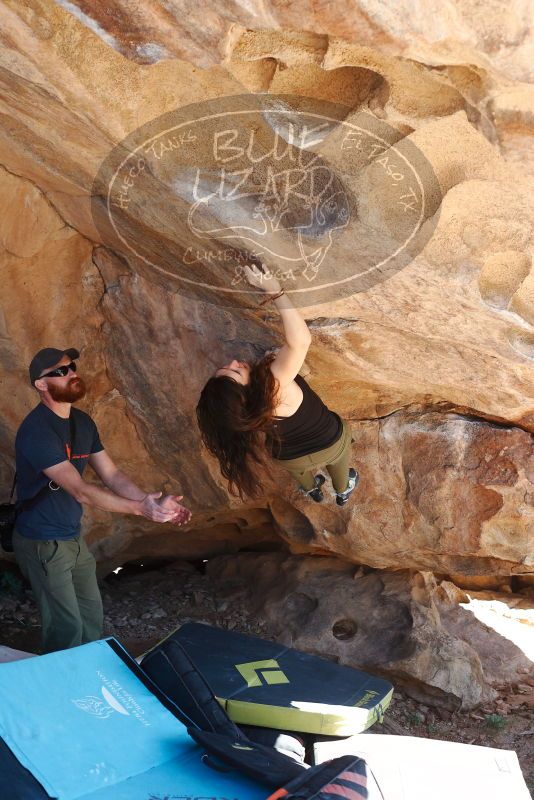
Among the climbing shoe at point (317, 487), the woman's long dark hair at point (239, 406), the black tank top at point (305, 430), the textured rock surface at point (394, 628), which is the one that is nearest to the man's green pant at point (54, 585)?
the woman's long dark hair at point (239, 406)

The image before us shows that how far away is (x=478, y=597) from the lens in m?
5.45

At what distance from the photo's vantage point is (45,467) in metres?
3.28

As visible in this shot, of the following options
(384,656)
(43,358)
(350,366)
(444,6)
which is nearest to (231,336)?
(350,366)

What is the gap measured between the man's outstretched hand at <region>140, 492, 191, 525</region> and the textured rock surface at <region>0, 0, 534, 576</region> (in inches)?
41.4

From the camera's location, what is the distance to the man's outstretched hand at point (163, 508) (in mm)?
3074

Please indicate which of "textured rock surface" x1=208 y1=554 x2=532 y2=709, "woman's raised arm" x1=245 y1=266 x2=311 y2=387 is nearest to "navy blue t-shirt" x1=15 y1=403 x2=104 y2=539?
"woman's raised arm" x1=245 y1=266 x2=311 y2=387

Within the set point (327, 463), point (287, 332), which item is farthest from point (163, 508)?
point (327, 463)

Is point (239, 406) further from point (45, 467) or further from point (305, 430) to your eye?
point (45, 467)

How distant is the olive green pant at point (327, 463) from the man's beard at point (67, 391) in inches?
36.0

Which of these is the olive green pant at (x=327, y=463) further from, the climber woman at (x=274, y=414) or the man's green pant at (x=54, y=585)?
the man's green pant at (x=54, y=585)

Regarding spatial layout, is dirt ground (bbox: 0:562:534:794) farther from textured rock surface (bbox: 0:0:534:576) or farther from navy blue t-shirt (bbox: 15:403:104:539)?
navy blue t-shirt (bbox: 15:403:104:539)

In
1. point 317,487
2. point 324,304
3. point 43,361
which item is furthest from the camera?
point 317,487

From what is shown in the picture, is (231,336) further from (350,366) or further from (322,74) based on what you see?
(322,74)

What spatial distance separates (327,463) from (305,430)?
0.98ft
